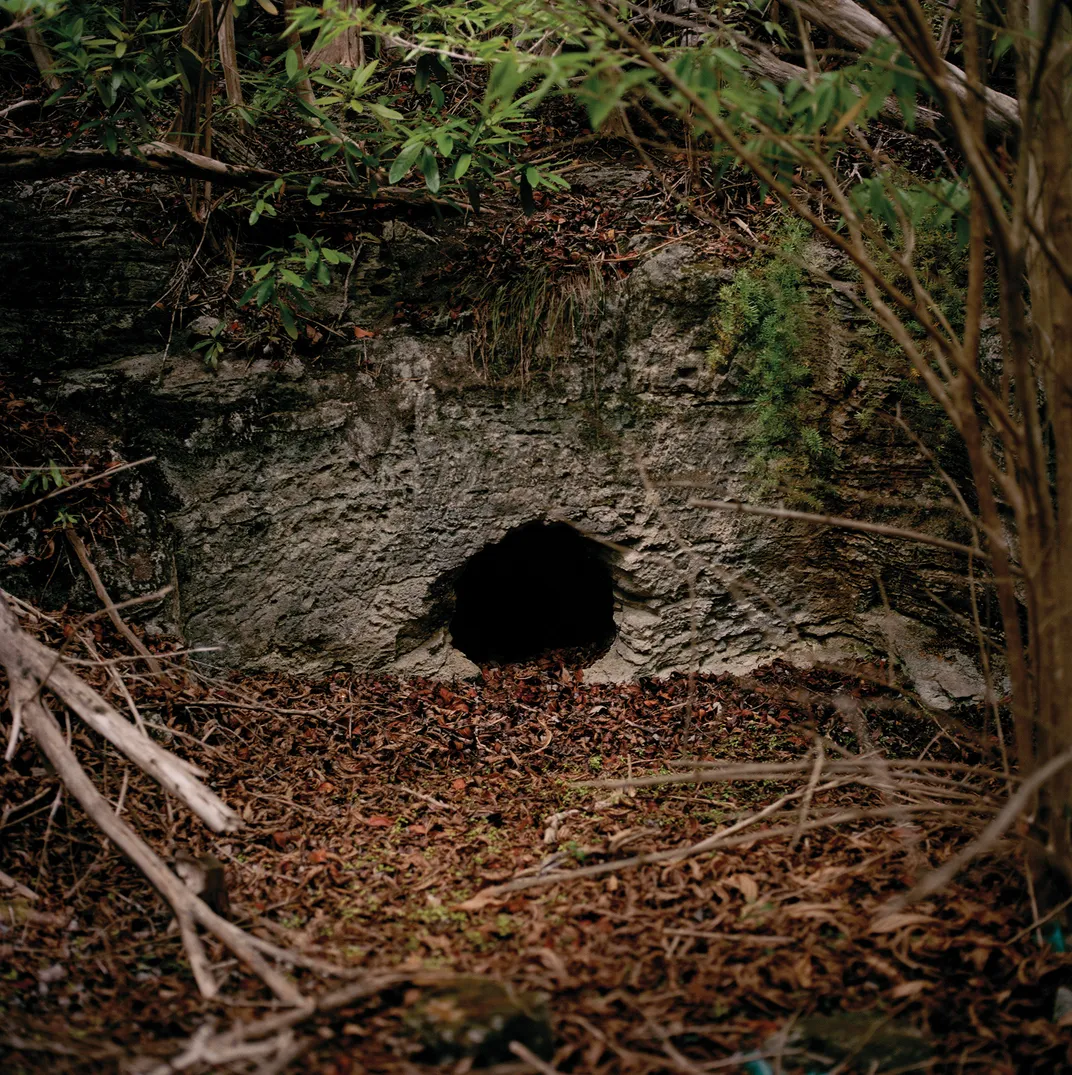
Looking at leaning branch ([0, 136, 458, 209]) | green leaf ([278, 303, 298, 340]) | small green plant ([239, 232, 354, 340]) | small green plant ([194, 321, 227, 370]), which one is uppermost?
leaning branch ([0, 136, 458, 209])

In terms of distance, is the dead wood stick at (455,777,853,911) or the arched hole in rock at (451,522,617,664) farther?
the arched hole in rock at (451,522,617,664)

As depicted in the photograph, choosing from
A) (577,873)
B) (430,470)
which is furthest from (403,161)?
(577,873)

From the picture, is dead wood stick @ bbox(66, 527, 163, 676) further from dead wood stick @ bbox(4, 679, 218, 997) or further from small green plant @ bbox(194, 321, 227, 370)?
small green plant @ bbox(194, 321, 227, 370)

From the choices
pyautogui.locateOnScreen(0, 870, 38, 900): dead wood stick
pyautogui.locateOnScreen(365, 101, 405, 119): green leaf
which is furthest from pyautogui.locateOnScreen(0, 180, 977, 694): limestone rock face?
pyautogui.locateOnScreen(0, 870, 38, 900): dead wood stick

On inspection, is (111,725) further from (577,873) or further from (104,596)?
(577,873)

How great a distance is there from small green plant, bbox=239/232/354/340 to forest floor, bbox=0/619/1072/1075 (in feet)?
6.13

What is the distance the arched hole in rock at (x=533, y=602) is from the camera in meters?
5.31

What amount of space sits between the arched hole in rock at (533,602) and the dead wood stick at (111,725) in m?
2.64

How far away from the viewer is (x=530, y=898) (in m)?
2.58

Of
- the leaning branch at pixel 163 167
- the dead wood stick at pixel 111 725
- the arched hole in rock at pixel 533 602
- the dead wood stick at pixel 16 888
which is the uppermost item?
the leaning branch at pixel 163 167

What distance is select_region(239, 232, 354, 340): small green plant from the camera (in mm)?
3916

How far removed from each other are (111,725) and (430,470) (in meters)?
Answer: 2.16

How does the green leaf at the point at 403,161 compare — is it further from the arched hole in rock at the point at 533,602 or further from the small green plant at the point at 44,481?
the arched hole in rock at the point at 533,602

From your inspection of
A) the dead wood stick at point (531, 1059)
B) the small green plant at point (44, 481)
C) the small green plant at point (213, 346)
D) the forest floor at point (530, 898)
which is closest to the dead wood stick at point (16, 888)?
the forest floor at point (530, 898)
